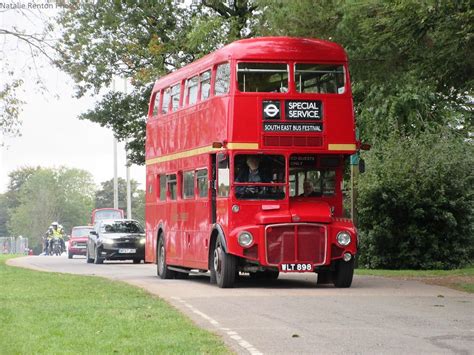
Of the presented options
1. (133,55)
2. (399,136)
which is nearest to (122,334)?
(399,136)

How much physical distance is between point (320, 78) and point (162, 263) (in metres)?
7.99

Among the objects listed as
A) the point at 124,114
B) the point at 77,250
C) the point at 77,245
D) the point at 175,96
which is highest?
the point at 124,114

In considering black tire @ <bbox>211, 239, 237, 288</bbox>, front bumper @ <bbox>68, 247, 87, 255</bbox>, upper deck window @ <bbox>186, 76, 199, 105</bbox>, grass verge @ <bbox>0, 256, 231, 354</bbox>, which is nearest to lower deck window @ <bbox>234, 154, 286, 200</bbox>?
black tire @ <bbox>211, 239, 237, 288</bbox>

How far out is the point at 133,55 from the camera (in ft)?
149

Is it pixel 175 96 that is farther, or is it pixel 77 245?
pixel 77 245

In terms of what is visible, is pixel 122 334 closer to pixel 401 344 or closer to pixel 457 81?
pixel 401 344

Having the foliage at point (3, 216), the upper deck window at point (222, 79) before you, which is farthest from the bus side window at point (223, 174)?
the foliage at point (3, 216)

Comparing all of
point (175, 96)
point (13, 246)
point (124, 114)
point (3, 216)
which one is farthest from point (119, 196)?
point (175, 96)

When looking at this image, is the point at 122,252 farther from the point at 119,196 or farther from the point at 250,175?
the point at 119,196

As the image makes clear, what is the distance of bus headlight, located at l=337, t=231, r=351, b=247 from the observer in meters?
22.7

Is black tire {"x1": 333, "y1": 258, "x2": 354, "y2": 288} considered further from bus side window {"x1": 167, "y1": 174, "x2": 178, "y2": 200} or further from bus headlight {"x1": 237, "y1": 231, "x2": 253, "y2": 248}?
bus side window {"x1": 167, "y1": 174, "x2": 178, "y2": 200}

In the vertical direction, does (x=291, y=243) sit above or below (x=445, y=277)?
above

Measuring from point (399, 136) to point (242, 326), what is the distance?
23.0 metres

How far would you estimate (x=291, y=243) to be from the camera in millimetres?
22500
